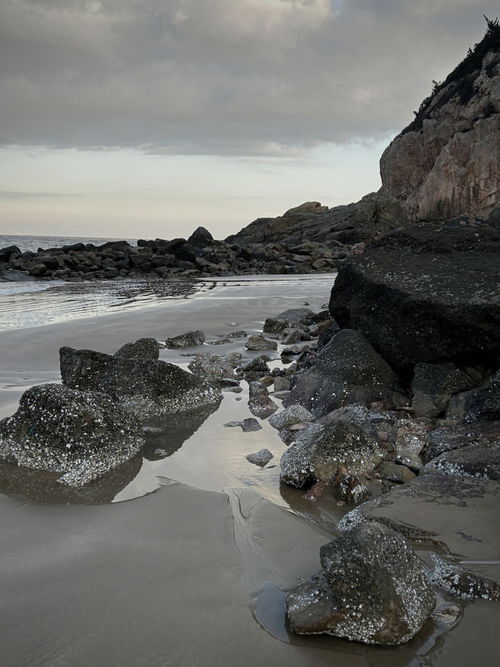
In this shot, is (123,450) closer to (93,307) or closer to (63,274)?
(93,307)

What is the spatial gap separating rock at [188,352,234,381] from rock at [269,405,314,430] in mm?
1247

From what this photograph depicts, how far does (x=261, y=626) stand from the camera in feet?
6.34

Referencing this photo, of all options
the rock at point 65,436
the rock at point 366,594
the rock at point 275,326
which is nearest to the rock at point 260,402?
the rock at point 65,436

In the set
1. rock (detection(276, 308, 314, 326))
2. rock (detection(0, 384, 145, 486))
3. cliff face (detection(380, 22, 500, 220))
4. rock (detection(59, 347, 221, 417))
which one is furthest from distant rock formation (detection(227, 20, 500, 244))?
rock (detection(0, 384, 145, 486))

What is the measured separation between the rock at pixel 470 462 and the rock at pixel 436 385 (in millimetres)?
930

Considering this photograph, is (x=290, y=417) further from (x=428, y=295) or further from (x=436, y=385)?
(x=428, y=295)

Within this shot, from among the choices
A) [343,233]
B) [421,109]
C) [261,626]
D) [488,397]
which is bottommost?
[261,626]

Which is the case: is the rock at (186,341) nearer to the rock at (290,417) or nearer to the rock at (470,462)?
the rock at (290,417)

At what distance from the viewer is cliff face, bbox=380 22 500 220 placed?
3139cm

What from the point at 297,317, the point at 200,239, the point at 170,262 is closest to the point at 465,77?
the point at 200,239

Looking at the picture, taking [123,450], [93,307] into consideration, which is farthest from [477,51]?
[123,450]

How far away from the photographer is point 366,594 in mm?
1892

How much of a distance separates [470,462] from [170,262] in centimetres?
2432

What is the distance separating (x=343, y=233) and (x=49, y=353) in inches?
1172
